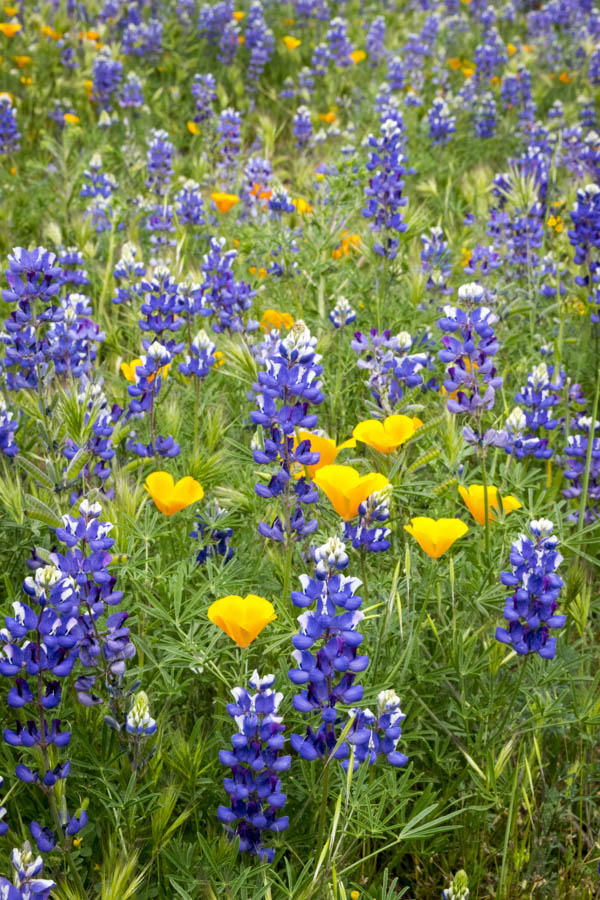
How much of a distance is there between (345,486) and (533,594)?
0.42 metres

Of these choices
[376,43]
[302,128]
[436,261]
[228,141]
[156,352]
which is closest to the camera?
[156,352]

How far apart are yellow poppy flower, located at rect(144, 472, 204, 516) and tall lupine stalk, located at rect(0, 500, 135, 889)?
0.18 meters

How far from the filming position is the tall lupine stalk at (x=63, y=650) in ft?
5.17

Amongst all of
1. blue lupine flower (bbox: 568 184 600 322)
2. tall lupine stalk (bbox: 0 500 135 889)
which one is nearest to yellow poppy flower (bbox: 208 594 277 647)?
tall lupine stalk (bbox: 0 500 135 889)

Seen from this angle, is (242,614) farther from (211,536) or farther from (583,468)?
(583,468)

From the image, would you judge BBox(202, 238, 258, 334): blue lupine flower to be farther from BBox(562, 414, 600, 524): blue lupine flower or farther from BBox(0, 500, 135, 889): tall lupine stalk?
BBox(0, 500, 135, 889): tall lupine stalk

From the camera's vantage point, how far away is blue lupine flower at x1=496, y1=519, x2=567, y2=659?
5.87 feet

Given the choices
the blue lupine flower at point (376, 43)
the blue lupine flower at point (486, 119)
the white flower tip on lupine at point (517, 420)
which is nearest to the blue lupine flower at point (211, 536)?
the white flower tip on lupine at point (517, 420)

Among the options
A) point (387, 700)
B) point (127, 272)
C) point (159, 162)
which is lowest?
point (387, 700)

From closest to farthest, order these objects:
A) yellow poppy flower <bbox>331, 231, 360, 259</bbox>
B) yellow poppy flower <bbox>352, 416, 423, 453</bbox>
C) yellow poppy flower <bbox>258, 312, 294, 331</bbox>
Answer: yellow poppy flower <bbox>352, 416, 423, 453</bbox>, yellow poppy flower <bbox>258, 312, 294, 331</bbox>, yellow poppy flower <bbox>331, 231, 360, 259</bbox>

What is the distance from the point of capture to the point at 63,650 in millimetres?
1658

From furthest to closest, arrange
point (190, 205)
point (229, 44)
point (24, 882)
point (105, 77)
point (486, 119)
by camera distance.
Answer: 1. point (229, 44)
2. point (486, 119)
3. point (105, 77)
4. point (190, 205)
5. point (24, 882)

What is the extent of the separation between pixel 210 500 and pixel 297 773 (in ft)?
2.51

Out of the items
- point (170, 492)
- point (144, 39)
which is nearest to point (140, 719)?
point (170, 492)
